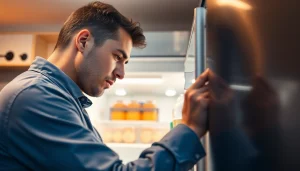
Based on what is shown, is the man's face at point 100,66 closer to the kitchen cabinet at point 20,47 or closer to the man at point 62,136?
the man at point 62,136

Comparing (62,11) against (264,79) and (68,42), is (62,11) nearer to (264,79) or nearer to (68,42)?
(68,42)

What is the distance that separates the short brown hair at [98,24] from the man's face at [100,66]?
26mm

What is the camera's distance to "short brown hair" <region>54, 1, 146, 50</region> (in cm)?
91

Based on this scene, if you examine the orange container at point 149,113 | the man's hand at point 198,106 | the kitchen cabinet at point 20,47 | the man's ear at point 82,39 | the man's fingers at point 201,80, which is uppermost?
the man's ear at point 82,39

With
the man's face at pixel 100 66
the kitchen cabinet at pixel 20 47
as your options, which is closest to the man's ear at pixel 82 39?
the man's face at pixel 100 66

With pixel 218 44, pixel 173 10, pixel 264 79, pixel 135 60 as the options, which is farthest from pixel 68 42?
pixel 173 10

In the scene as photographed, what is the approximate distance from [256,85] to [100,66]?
0.61 metres

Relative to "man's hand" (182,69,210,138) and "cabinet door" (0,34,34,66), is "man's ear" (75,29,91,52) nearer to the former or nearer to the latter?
"man's hand" (182,69,210,138)

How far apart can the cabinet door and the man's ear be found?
61.6 inches

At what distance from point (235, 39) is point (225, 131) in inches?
6.2

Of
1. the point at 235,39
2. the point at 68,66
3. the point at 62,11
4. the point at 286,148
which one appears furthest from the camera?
the point at 62,11

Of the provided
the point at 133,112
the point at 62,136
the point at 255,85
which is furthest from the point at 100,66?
the point at 133,112

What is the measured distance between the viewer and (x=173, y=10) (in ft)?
7.52

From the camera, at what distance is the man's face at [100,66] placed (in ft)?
2.90
